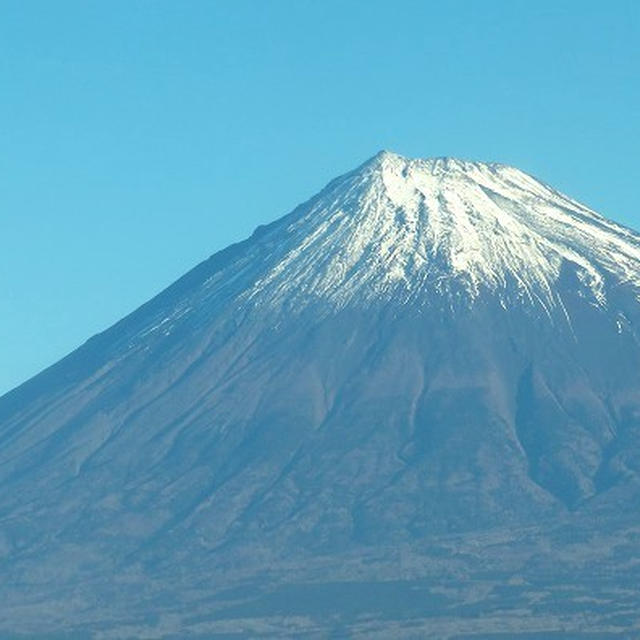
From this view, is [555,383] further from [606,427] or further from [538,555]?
[538,555]

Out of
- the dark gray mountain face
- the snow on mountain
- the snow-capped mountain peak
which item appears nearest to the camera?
the dark gray mountain face

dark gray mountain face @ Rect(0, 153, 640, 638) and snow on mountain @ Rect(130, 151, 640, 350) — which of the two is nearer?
dark gray mountain face @ Rect(0, 153, 640, 638)

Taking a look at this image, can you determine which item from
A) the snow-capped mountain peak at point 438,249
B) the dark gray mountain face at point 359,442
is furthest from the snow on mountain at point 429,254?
the dark gray mountain face at point 359,442

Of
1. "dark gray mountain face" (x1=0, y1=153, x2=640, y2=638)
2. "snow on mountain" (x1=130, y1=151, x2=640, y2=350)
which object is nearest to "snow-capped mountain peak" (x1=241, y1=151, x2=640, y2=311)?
"snow on mountain" (x1=130, y1=151, x2=640, y2=350)

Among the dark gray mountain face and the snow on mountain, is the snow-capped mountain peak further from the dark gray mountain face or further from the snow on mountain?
the dark gray mountain face

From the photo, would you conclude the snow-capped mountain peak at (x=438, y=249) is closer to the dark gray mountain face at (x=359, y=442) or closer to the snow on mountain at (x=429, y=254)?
the snow on mountain at (x=429, y=254)

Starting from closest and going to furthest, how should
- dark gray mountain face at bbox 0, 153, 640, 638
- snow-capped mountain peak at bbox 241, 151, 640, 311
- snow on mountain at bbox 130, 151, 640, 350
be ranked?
1. dark gray mountain face at bbox 0, 153, 640, 638
2. snow on mountain at bbox 130, 151, 640, 350
3. snow-capped mountain peak at bbox 241, 151, 640, 311

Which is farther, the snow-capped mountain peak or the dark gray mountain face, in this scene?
the snow-capped mountain peak

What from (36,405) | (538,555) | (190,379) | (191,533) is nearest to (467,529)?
(538,555)

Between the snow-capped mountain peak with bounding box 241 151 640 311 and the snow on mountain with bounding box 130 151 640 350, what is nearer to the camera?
the snow on mountain with bounding box 130 151 640 350
